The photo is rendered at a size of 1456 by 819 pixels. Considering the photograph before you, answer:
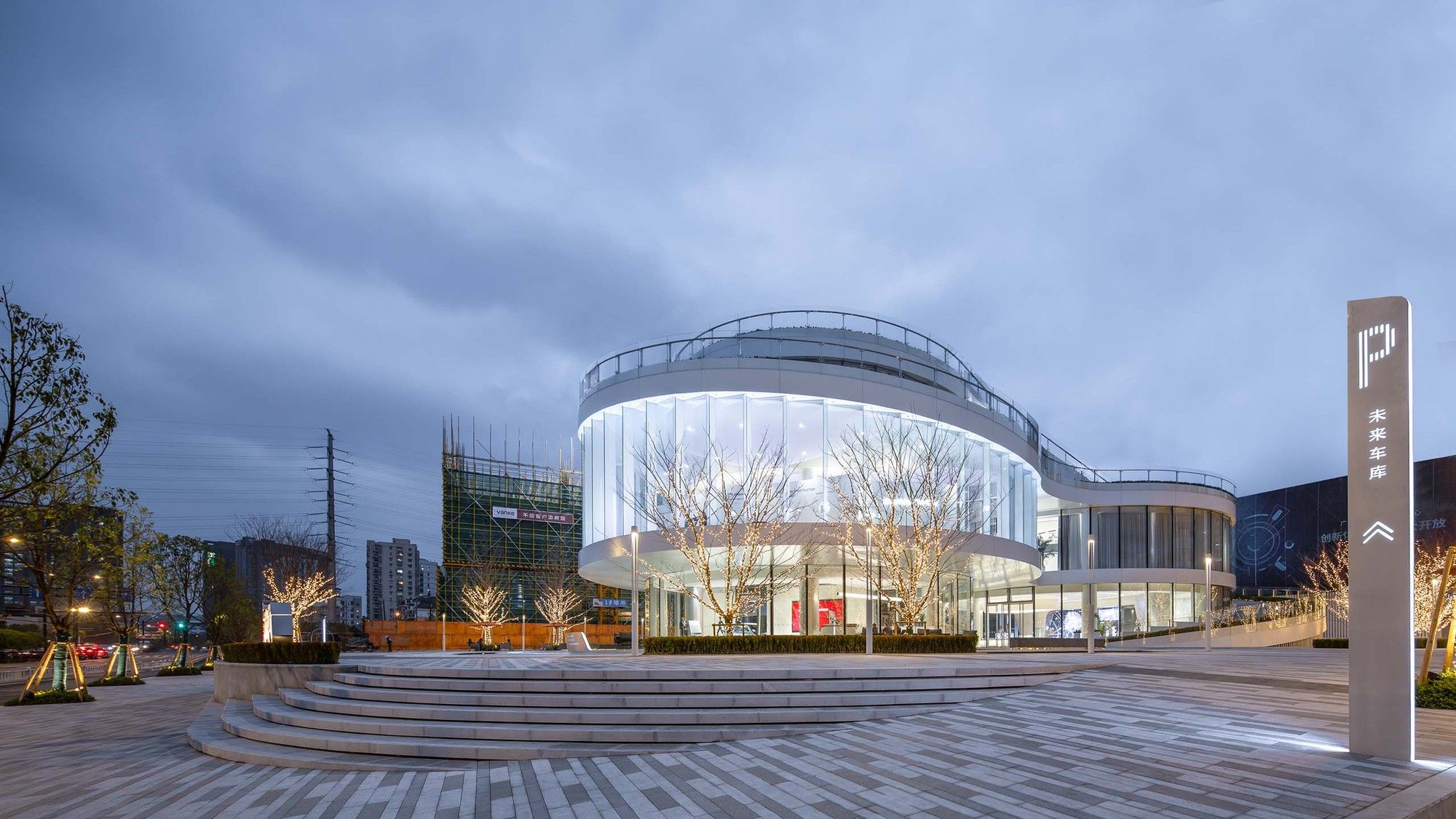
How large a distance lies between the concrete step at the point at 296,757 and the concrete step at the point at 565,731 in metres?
0.54

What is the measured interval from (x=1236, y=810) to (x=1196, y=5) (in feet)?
24.0

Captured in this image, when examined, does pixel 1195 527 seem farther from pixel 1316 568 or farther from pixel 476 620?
pixel 476 620

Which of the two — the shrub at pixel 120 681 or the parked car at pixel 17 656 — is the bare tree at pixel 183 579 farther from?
the parked car at pixel 17 656

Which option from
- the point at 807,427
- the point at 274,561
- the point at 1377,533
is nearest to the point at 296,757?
the point at 1377,533

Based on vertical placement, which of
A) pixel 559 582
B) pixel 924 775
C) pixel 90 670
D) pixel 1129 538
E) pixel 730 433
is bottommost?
pixel 90 670

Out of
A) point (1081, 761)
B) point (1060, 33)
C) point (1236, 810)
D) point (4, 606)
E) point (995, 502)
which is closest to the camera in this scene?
point (1236, 810)

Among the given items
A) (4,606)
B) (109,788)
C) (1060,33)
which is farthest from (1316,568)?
(4,606)

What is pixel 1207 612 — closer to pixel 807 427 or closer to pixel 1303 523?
pixel 807 427

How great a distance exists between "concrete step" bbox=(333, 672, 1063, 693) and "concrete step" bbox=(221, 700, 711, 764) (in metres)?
1.23

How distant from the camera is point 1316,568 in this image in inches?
1951

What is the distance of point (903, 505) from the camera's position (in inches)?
1014

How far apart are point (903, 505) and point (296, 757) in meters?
19.3

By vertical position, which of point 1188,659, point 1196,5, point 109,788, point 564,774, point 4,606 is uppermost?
point 1196,5

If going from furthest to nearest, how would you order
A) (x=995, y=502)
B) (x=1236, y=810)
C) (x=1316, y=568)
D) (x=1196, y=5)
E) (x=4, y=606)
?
1. (x=4, y=606)
2. (x=1316, y=568)
3. (x=995, y=502)
4. (x=1196, y=5)
5. (x=1236, y=810)
